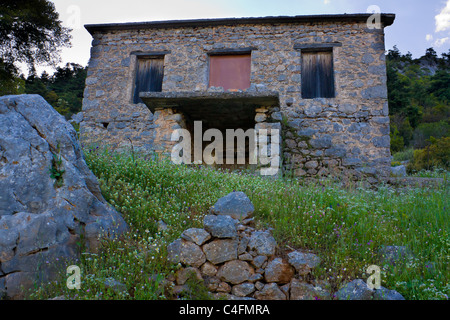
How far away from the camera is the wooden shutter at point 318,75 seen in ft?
29.9

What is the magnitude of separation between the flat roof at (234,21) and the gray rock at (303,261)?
7.80 m

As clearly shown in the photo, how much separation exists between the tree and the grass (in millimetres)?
9737

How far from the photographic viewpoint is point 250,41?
31.4ft

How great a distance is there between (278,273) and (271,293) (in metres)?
0.21

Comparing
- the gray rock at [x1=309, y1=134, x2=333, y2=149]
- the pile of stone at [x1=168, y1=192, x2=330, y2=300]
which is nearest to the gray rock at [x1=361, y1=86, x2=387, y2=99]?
the gray rock at [x1=309, y1=134, x2=333, y2=149]

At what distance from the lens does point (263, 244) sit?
11.2ft

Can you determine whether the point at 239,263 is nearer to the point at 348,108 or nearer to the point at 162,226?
the point at 162,226

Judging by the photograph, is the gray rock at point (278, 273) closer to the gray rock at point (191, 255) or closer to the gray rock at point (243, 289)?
the gray rock at point (243, 289)

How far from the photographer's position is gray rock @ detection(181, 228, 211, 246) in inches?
134

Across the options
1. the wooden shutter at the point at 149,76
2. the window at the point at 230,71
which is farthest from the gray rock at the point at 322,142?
the wooden shutter at the point at 149,76

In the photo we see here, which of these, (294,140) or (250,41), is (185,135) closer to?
(294,140)

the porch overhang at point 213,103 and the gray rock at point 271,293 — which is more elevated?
the porch overhang at point 213,103
